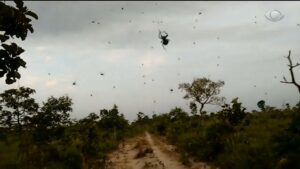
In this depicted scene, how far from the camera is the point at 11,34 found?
25.0 feet

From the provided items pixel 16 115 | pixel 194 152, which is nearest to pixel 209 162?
pixel 194 152

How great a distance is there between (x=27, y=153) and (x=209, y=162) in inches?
305

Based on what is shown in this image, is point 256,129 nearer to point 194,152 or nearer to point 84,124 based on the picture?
point 194,152

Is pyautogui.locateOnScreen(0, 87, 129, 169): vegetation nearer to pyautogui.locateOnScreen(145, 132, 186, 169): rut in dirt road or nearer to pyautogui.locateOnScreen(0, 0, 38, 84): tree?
pyautogui.locateOnScreen(145, 132, 186, 169): rut in dirt road

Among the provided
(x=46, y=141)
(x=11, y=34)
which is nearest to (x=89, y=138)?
(x=46, y=141)

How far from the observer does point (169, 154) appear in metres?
23.8

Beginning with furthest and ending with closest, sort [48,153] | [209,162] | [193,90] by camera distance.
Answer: [193,90], [48,153], [209,162]

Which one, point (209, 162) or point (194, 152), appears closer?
point (209, 162)

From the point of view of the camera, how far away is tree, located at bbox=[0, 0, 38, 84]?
7.35 meters

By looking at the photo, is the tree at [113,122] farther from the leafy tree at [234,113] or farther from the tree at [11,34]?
the tree at [11,34]

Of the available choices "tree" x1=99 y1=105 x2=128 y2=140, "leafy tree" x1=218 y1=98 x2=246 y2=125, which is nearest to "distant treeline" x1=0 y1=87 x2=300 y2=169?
"leafy tree" x1=218 y1=98 x2=246 y2=125

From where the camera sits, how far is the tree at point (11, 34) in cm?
735

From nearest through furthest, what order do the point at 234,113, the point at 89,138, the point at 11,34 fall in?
the point at 11,34
the point at 234,113
the point at 89,138

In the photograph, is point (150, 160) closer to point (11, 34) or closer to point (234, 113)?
point (234, 113)
